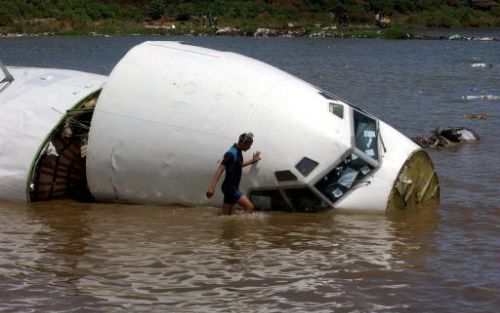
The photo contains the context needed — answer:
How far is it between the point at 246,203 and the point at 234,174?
68cm

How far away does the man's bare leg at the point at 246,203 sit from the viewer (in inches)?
597

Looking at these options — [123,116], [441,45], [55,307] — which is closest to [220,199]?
[123,116]

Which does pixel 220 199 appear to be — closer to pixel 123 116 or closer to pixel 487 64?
pixel 123 116

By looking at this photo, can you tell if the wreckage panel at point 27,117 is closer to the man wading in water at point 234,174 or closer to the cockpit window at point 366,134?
the man wading in water at point 234,174

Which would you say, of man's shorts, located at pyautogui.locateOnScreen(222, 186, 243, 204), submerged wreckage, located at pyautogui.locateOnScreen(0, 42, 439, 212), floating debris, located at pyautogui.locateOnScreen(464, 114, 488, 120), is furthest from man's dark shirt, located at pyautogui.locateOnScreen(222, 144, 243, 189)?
floating debris, located at pyautogui.locateOnScreen(464, 114, 488, 120)

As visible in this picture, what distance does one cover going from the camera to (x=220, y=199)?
51.0ft

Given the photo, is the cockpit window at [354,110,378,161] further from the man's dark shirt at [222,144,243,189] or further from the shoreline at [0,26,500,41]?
the shoreline at [0,26,500,41]

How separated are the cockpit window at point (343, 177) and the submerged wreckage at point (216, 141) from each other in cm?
2

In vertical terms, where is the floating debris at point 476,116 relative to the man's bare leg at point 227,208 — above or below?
above

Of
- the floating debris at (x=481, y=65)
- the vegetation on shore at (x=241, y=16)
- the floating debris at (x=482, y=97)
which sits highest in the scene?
the vegetation on shore at (x=241, y=16)

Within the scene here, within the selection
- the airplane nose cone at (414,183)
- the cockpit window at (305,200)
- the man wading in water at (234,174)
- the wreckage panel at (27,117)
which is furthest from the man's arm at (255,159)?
the wreckage panel at (27,117)

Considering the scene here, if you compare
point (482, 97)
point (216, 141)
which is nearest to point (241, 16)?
point (482, 97)

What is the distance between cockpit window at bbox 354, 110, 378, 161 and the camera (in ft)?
50.6

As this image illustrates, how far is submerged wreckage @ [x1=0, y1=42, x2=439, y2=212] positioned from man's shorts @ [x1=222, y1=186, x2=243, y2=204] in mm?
227
